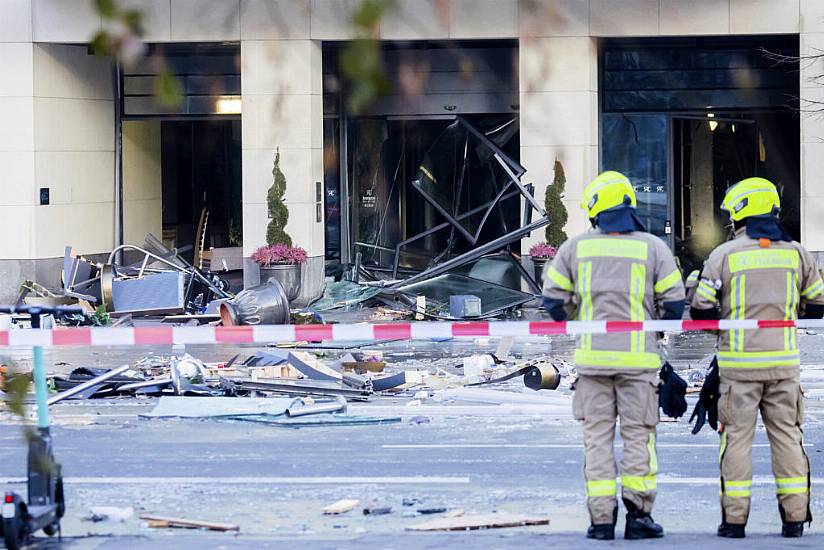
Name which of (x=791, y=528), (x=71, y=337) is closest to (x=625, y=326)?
(x=791, y=528)

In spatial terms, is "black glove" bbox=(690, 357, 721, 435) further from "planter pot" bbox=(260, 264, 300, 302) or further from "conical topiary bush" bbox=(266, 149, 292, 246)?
"conical topiary bush" bbox=(266, 149, 292, 246)

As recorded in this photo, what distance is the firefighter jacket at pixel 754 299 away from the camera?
662cm

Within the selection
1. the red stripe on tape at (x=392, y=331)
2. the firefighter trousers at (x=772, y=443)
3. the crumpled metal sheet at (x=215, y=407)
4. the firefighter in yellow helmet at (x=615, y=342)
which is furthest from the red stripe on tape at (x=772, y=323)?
the crumpled metal sheet at (x=215, y=407)

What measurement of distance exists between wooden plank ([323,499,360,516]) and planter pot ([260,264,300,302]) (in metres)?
12.9

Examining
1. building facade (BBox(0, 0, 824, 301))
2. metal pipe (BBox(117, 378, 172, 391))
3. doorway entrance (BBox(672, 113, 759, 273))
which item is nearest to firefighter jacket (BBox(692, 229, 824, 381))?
metal pipe (BBox(117, 378, 172, 391))

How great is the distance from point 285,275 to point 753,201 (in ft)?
46.4

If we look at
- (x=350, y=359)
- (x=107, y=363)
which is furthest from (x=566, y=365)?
(x=107, y=363)

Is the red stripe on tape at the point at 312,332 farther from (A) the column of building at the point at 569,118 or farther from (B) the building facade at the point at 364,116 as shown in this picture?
(A) the column of building at the point at 569,118

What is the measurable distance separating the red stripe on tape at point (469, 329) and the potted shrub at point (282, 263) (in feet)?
42.1

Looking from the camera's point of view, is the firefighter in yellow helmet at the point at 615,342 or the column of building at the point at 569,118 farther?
the column of building at the point at 569,118

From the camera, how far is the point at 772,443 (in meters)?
6.71

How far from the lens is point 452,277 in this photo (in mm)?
19656

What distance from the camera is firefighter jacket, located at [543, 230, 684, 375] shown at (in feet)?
21.4

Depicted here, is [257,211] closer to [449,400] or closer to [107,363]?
[107,363]
